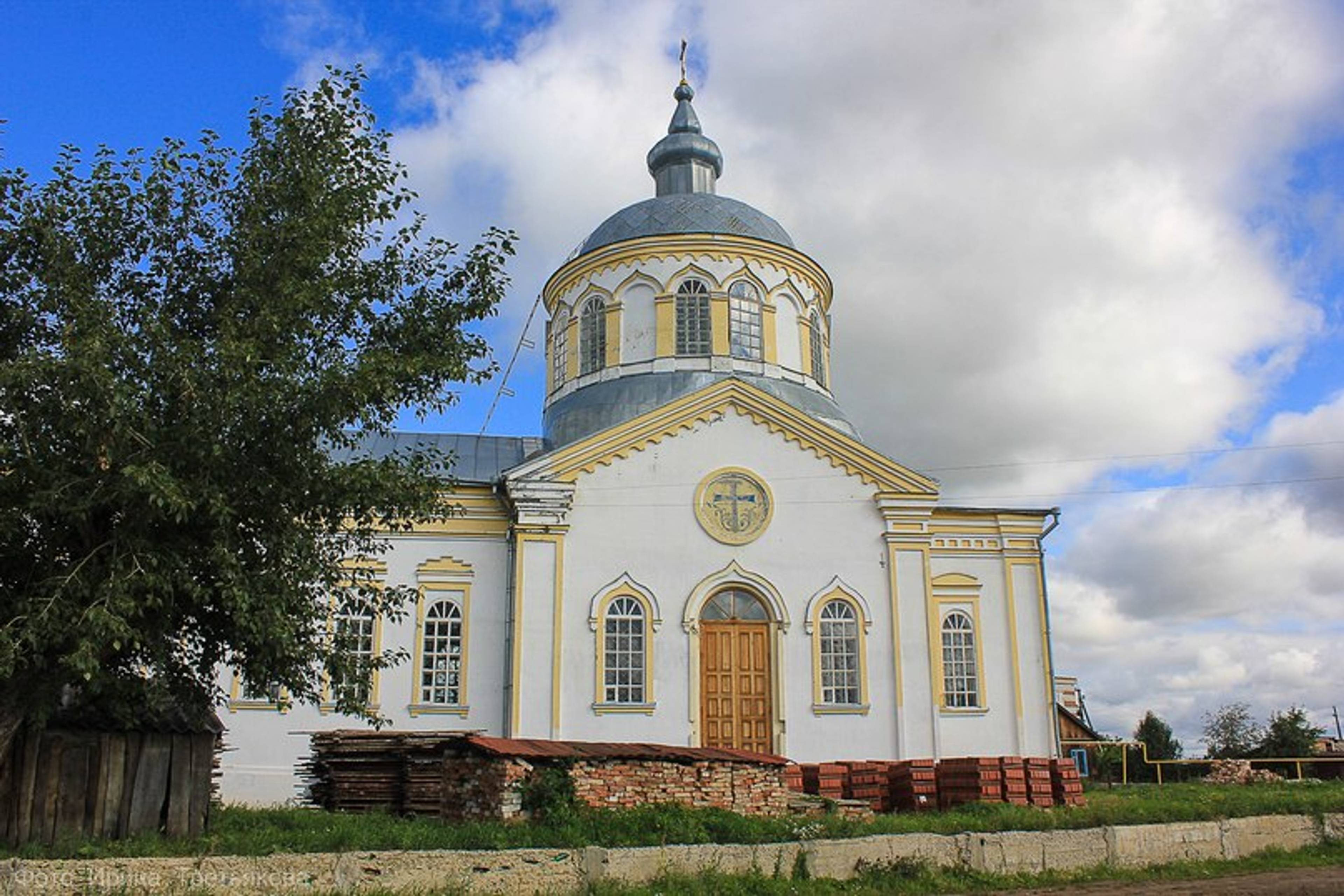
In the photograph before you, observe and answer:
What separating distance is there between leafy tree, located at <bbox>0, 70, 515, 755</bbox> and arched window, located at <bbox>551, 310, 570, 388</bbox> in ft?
44.3

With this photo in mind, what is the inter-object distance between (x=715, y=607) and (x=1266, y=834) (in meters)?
9.03

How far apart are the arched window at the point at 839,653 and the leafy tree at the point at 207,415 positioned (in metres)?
10.5

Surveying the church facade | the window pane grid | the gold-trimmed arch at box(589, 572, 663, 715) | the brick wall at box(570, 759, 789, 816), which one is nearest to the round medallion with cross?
the church facade

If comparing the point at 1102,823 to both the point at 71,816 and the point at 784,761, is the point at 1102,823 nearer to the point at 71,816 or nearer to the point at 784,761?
the point at 784,761

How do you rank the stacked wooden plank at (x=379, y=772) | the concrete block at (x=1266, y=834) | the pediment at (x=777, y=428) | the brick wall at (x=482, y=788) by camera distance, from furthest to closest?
the pediment at (x=777, y=428), the stacked wooden plank at (x=379, y=772), the concrete block at (x=1266, y=834), the brick wall at (x=482, y=788)

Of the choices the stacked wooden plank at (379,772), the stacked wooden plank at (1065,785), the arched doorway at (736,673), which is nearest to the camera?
the stacked wooden plank at (379,772)

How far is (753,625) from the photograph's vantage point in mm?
20750

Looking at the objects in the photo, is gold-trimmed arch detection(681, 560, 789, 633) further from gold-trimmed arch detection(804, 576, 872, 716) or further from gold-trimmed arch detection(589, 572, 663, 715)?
gold-trimmed arch detection(589, 572, 663, 715)

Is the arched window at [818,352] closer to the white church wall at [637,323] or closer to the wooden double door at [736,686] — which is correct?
the white church wall at [637,323]

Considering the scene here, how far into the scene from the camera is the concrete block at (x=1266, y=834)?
14.4 m

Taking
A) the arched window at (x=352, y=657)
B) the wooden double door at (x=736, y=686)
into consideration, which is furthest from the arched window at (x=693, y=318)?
the arched window at (x=352, y=657)

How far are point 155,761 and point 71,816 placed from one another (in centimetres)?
83

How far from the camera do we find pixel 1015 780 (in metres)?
16.8

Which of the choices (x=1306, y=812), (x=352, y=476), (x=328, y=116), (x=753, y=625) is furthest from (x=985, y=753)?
(x=328, y=116)
